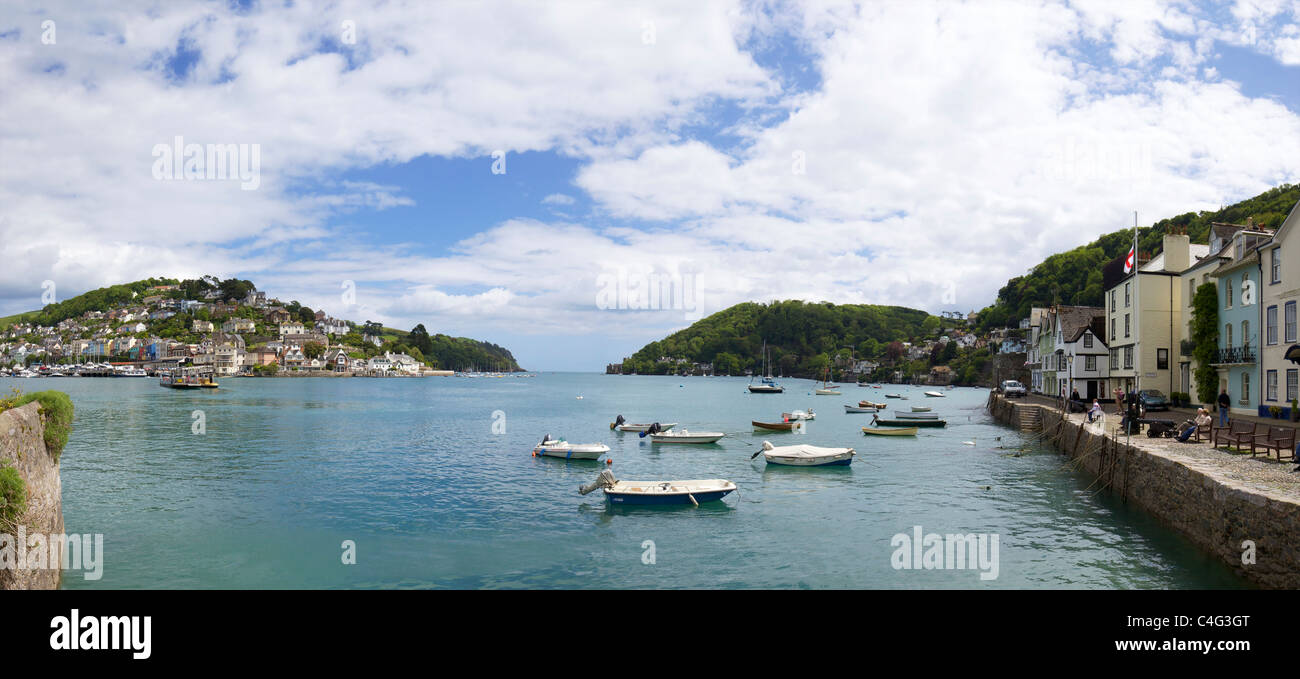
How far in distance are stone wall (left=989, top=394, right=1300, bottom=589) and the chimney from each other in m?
23.6

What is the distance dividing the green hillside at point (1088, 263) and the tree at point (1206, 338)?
193 ft

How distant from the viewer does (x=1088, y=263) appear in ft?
404

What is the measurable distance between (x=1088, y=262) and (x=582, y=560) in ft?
455

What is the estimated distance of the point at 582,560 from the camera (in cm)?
1758

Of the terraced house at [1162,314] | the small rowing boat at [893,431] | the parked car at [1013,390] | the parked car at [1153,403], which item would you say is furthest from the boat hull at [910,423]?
the parked car at [1013,390]

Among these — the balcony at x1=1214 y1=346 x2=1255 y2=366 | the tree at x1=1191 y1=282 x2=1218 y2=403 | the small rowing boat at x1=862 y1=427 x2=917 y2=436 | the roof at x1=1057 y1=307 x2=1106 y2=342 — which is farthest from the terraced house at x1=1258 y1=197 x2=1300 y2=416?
the roof at x1=1057 y1=307 x2=1106 y2=342

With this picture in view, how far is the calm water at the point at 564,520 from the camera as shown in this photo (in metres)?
16.2

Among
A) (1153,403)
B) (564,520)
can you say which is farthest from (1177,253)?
(564,520)

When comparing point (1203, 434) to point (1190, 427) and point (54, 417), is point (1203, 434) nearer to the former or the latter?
point (1190, 427)

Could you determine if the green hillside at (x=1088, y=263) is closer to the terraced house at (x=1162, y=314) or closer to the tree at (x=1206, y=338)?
the terraced house at (x=1162, y=314)

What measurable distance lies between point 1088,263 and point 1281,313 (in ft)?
363
